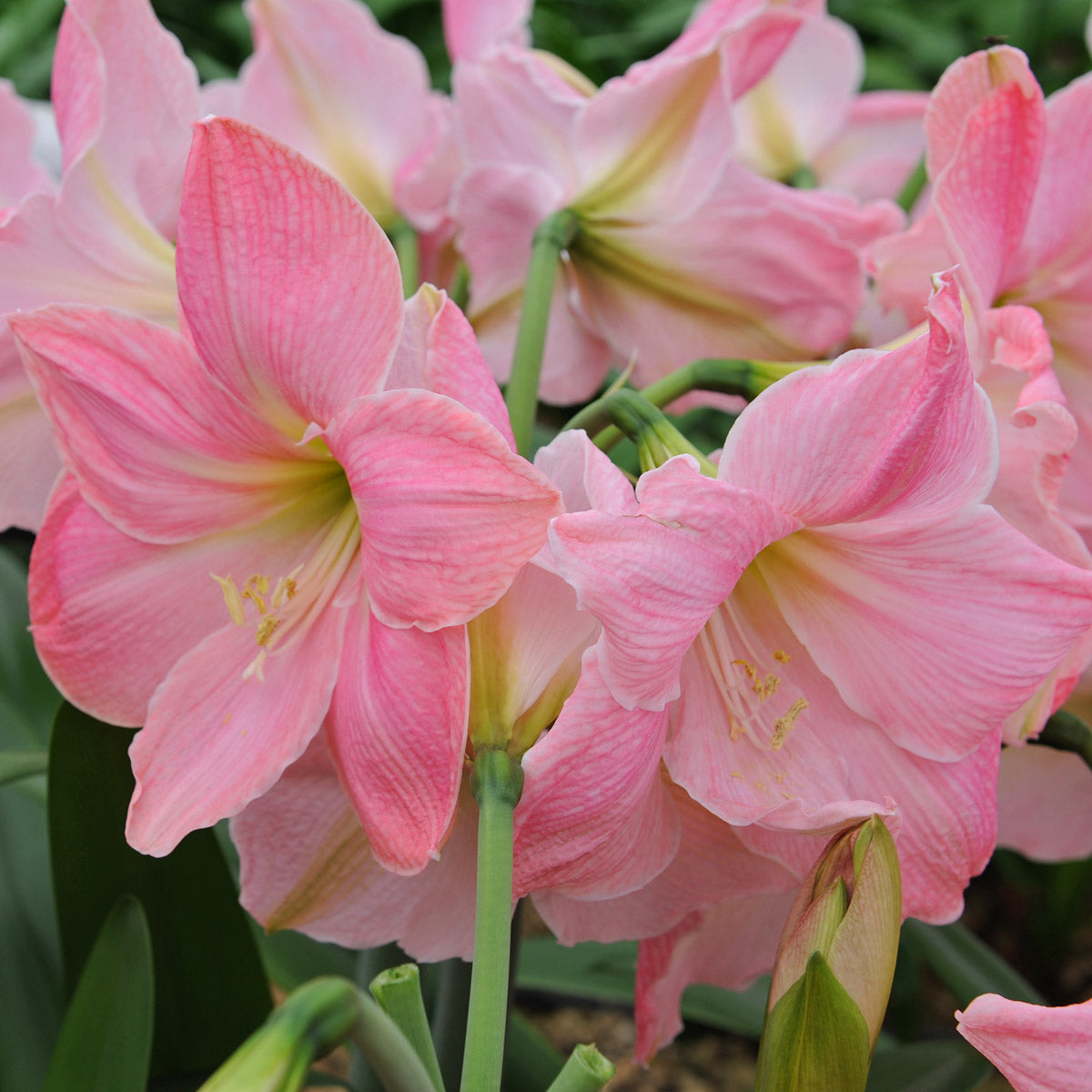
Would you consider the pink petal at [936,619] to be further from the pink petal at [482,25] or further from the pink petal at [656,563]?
the pink petal at [482,25]

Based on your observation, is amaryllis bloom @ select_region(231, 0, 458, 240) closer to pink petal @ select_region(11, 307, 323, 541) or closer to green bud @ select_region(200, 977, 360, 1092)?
pink petal @ select_region(11, 307, 323, 541)

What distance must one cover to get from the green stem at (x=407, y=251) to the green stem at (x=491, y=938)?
1.21 feet

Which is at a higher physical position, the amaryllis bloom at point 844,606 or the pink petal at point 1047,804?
the amaryllis bloom at point 844,606

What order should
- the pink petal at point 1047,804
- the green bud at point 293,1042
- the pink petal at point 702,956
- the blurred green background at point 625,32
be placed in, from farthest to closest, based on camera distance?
the blurred green background at point 625,32 → the pink petal at point 1047,804 → the pink petal at point 702,956 → the green bud at point 293,1042

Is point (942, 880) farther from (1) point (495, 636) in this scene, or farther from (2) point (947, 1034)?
(2) point (947, 1034)

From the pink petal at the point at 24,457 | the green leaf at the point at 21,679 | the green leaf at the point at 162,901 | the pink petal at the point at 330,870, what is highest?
the pink petal at the point at 24,457

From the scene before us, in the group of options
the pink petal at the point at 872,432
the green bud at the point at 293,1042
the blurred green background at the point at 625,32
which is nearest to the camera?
the green bud at the point at 293,1042

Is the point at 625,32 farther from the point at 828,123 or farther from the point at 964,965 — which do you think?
the point at 964,965

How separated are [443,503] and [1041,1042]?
0.23 metres

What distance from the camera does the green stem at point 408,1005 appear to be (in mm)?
339

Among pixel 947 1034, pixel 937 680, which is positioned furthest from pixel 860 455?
pixel 947 1034

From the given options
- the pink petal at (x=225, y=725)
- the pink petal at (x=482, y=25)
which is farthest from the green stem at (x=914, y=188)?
the pink petal at (x=225, y=725)

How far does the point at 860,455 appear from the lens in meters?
0.37

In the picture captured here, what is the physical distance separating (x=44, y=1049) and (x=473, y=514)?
388 millimetres
